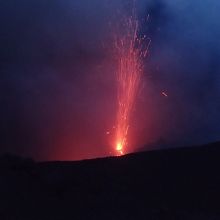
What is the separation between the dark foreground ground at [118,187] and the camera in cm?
2486

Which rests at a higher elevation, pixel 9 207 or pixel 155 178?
pixel 155 178

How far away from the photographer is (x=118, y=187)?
1085 inches

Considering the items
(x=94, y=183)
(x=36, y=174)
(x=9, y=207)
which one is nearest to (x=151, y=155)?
(x=94, y=183)

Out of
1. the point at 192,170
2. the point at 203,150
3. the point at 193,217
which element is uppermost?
the point at 203,150

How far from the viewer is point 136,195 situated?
87.9 ft

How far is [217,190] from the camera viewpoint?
2769 centimetres

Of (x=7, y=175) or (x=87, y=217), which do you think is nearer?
(x=87, y=217)

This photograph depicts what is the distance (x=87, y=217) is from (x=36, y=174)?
5.71 metres

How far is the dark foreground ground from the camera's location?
24.9 meters

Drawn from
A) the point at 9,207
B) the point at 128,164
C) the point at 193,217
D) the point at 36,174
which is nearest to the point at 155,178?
the point at 128,164

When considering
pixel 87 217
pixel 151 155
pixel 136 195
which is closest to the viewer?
pixel 87 217

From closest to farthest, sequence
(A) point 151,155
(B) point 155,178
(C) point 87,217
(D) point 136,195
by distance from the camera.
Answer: (C) point 87,217 < (D) point 136,195 < (B) point 155,178 < (A) point 151,155

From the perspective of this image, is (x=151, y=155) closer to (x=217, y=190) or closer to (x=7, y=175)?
(x=217, y=190)

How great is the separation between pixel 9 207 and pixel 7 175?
3906 mm
